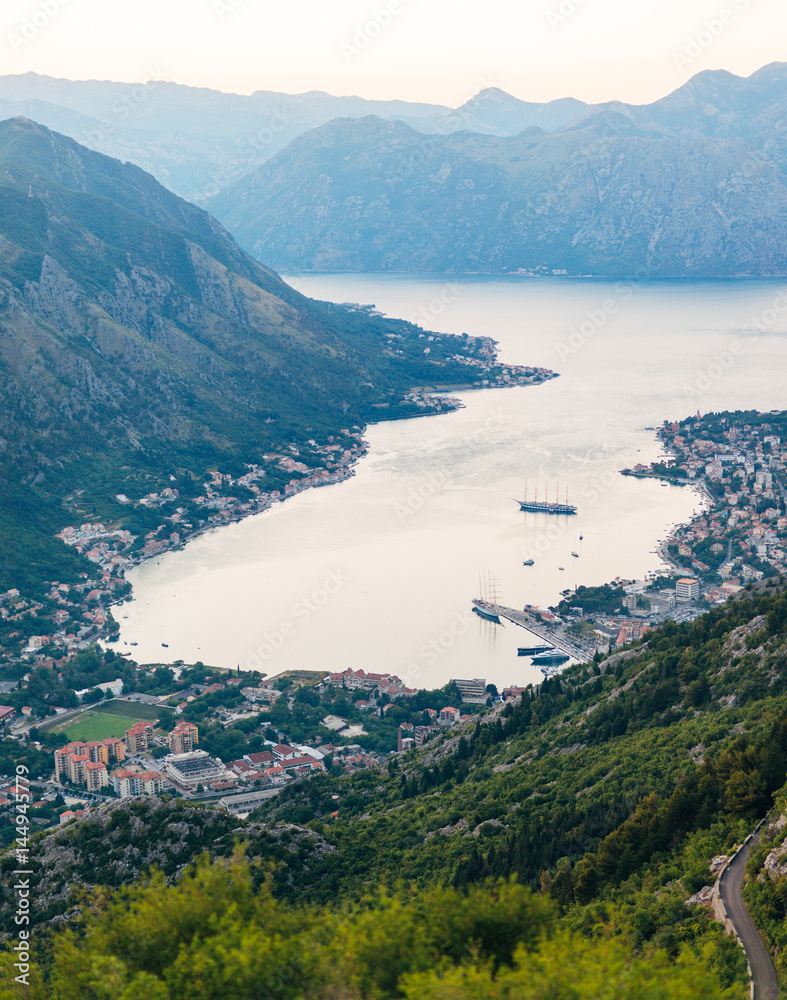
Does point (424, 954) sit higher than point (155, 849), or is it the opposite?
point (424, 954)

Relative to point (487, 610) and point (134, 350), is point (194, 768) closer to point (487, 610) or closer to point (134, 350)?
Answer: point (487, 610)

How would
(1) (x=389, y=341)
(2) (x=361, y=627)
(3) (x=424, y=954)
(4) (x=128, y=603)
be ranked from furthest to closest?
(1) (x=389, y=341)
(4) (x=128, y=603)
(2) (x=361, y=627)
(3) (x=424, y=954)

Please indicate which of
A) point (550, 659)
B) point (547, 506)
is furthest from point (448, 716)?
point (547, 506)

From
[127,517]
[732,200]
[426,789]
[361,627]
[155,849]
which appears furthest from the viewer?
[732,200]

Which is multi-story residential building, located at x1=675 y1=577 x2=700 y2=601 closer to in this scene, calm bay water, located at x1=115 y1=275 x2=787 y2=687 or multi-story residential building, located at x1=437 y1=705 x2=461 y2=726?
calm bay water, located at x1=115 y1=275 x2=787 y2=687

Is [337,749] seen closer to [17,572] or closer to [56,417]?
[17,572]

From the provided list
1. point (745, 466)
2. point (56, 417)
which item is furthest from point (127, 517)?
point (745, 466)
